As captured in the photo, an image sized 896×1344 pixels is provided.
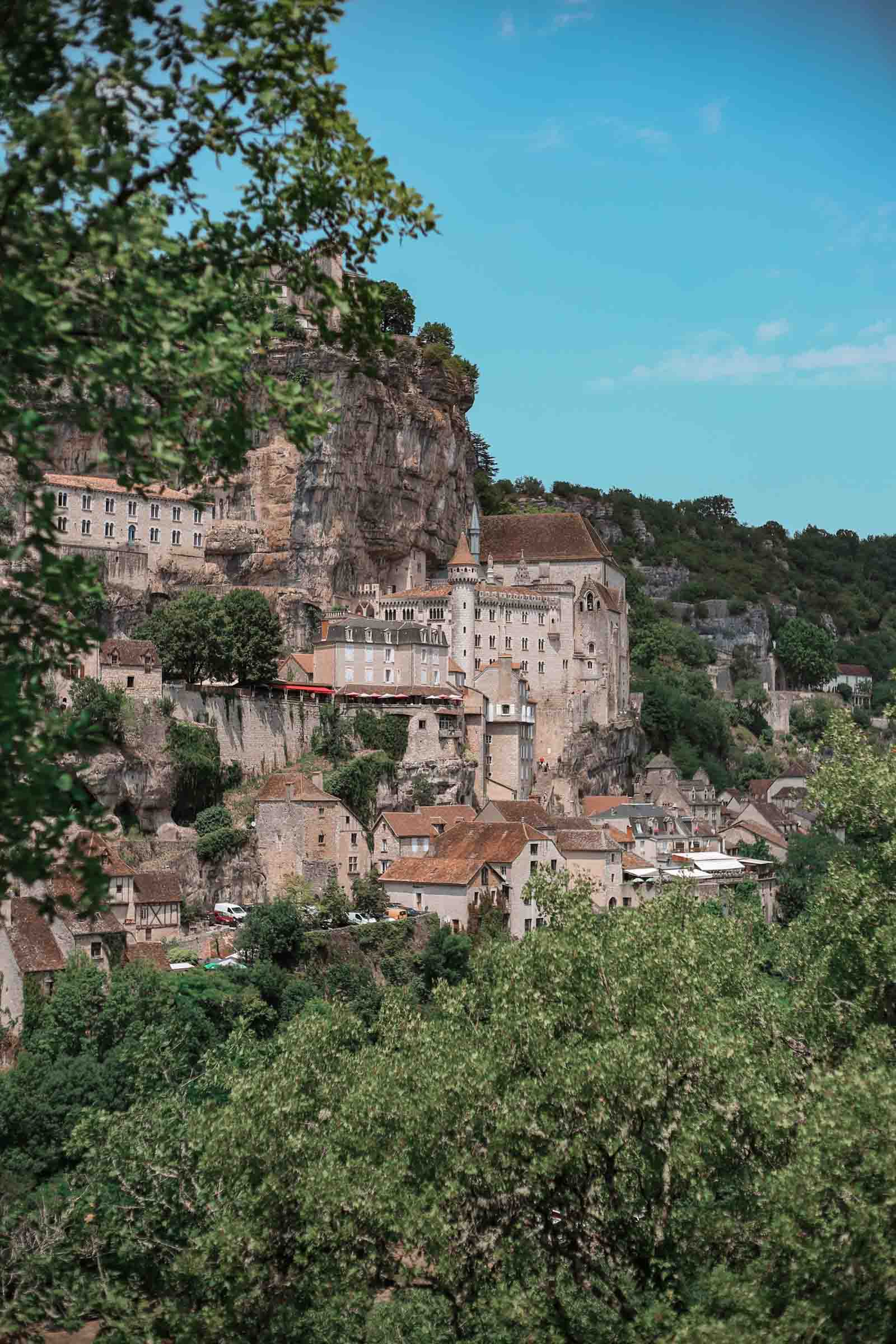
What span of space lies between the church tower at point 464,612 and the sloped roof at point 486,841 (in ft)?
43.7

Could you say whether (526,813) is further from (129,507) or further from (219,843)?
(129,507)

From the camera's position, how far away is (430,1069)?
19047 millimetres

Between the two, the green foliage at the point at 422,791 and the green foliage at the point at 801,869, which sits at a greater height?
the green foliage at the point at 422,791

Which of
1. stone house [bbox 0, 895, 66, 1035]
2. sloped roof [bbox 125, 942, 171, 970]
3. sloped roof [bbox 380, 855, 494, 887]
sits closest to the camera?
stone house [bbox 0, 895, 66, 1035]

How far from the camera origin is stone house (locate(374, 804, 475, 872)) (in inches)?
1996

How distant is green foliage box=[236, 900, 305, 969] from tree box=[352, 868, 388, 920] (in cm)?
392

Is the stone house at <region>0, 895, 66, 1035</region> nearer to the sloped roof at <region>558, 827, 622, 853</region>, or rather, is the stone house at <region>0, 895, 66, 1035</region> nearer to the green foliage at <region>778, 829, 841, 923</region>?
the sloped roof at <region>558, 827, 622, 853</region>

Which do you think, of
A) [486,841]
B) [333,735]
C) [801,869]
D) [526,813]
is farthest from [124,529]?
[801,869]

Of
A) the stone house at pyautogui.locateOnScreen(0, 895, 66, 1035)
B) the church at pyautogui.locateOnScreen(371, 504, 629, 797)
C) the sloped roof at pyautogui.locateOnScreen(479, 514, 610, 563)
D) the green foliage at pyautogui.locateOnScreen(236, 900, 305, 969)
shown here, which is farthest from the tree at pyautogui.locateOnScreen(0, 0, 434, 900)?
the sloped roof at pyautogui.locateOnScreen(479, 514, 610, 563)

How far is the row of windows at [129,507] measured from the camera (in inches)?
2320

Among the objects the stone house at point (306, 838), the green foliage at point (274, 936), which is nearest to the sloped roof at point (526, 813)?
the stone house at point (306, 838)

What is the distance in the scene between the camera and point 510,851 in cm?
4888

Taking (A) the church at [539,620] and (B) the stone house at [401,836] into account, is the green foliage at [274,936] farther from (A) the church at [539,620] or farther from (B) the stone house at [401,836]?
(A) the church at [539,620]

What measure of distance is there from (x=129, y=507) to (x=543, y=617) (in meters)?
20.3
